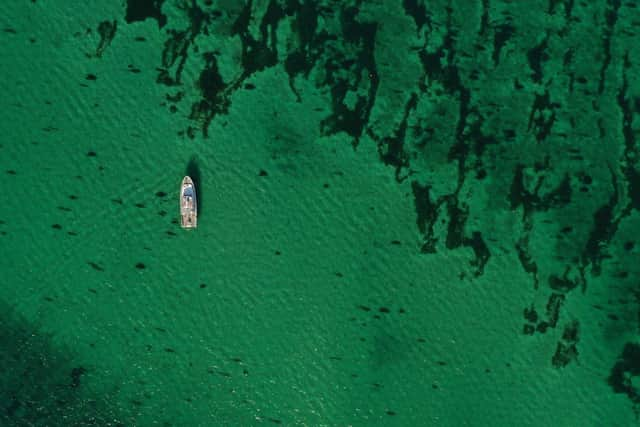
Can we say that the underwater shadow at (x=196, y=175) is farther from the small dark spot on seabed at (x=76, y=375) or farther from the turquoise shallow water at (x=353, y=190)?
the small dark spot on seabed at (x=76, y=375)

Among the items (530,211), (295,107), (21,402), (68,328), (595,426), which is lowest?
(21,402)

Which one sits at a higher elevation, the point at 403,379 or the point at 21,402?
the point at 403,379

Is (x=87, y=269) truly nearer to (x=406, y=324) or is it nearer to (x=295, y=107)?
(x=295, y=107)

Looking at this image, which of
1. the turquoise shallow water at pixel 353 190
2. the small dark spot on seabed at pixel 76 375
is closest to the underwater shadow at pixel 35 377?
the small dark spot on seabed at pixel 76 375

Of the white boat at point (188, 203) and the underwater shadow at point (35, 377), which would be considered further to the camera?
the underwater shadow at point (35, 377)

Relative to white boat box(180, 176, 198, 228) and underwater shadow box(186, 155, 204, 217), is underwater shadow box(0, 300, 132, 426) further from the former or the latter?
underwater shadow box(186, 155, 204, 217)

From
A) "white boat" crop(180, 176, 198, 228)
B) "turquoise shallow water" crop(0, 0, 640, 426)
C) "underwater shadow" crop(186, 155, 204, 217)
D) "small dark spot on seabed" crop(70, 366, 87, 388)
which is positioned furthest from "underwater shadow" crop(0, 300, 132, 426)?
"underwater shadow" crop(186, 155, 204, 217)

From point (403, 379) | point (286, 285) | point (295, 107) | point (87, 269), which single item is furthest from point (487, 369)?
point (87, 269)

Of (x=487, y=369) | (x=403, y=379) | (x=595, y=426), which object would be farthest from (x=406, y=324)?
(x=595, y=426)
